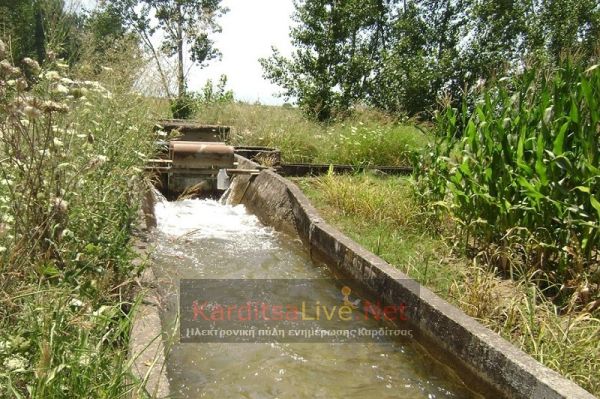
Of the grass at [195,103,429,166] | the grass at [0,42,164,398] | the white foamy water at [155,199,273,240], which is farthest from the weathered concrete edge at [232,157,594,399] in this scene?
the grass at [195,103,429,166]

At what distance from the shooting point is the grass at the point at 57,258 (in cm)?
171

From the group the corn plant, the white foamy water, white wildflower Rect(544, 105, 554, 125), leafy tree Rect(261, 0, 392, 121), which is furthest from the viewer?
leafy tree Rect(261, 0, 392, 121)

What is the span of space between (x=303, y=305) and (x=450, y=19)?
18.4 meters

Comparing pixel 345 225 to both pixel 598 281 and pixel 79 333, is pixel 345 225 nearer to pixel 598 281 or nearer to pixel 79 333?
pixel 598 281

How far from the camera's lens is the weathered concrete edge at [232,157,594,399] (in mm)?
2340

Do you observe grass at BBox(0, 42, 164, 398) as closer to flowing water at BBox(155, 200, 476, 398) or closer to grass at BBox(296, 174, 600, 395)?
flowing water at BBox(155, 200, 476, 398)

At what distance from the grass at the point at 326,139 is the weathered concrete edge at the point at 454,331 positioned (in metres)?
4.74

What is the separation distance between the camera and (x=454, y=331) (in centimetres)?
294

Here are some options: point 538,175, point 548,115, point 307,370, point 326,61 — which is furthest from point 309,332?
point 326,61

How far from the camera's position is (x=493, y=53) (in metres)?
18.0

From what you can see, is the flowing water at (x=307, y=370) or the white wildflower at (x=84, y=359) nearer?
the white wildflower at (x=84, y=359)

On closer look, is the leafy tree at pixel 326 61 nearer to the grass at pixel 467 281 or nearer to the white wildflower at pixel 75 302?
the grass at pixel 467 281

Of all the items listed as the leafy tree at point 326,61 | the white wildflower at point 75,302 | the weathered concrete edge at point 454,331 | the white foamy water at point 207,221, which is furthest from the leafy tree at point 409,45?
the white wildflower at point 75,302

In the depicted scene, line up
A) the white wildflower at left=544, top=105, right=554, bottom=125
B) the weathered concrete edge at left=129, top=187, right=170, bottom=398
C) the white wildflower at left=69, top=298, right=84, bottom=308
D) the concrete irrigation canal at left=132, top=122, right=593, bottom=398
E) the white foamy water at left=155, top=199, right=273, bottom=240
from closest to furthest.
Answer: the weathered concrete edge at left=129, top=187, right=170, bottom=398, the white wildflower at left=69, top=298, right=84, bottom=308, the concrete irrigation canal at left=132, top=122, right=593, bottom=398, the white wildflower at left=544, top=105, right=554, bottom=125, the white foamy water at left=155, top=199, right=273, bottom=240
